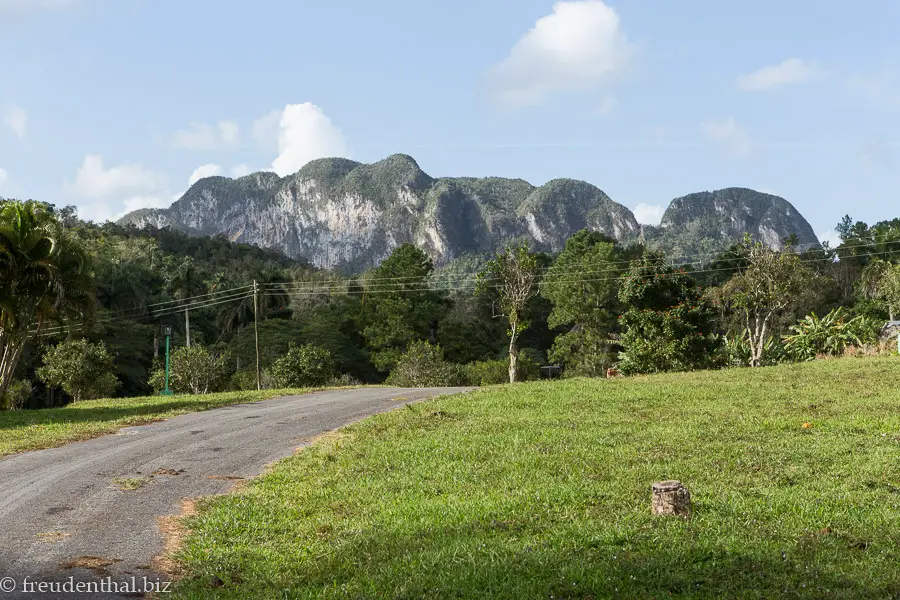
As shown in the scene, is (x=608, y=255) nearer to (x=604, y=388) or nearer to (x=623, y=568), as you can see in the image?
(x=604, y=388)

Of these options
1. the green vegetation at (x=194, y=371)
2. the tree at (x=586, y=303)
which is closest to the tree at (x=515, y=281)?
the green vegetation at (x=194, y=371)

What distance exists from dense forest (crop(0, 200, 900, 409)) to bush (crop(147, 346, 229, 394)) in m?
0.09

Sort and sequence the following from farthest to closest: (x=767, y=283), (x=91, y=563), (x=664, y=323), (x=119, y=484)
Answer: (x=767, y=283) < (x=664, y=323) < (x=119, y=484) < (x=91, y=563)

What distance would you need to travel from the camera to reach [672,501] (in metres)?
7.84

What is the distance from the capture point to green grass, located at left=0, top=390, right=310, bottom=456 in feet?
51.1

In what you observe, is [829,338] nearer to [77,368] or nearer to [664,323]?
[664,323]

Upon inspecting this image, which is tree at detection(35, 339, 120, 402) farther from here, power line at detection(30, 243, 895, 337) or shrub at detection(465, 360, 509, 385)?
shrub at detection(465, 360, 509, 385)

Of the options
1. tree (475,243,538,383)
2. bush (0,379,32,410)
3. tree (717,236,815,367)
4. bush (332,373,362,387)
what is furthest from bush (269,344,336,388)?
tree (717,236,815,367)

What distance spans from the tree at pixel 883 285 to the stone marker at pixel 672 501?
5478cm

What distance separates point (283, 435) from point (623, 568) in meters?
10.6

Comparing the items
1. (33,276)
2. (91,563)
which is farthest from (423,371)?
(91,563)

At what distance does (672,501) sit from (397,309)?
6025cm

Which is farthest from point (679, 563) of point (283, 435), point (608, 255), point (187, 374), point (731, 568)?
point (608, 255)

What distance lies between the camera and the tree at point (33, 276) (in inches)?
877
